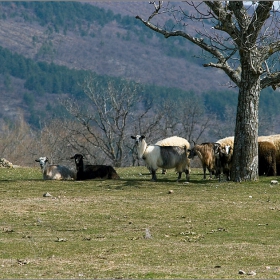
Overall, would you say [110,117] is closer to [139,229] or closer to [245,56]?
[245,56]

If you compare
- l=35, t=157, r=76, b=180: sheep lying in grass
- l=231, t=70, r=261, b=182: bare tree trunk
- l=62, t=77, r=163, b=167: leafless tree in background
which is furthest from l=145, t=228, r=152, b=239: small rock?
l=62, t=77, r=163, b=167: leafless tree in background

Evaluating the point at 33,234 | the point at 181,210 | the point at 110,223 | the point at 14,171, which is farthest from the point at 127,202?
the point at 14,171

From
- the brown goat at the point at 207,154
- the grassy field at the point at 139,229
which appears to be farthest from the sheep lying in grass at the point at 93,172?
the brown goat at the point at 207,154

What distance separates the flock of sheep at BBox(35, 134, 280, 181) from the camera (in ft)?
81.0

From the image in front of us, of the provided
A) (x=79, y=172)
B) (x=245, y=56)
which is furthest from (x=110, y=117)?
(x=245, y=56)

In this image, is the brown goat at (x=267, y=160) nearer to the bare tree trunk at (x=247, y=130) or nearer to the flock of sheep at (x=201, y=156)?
the flock of sheep at (x=201, y=156)

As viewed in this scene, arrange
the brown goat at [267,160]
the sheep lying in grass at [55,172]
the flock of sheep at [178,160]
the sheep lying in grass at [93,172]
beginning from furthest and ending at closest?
the brown goat at [267,160], the sheep lying in grass at [55,172], the sheep lying in grass at [93,172], the flock of sheep at [178,160]

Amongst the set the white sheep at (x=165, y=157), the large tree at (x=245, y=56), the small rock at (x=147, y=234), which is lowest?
the small rock at (x=147, y=234)

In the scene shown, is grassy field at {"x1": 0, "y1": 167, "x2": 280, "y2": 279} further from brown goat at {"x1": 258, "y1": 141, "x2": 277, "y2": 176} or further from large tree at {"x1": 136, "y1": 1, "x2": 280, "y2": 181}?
brown goat at {"x1": 258, "y1": 141, "x2": 277, "y2": 176}

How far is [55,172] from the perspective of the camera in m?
26.2

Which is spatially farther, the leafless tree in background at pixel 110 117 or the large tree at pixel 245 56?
the leafless tree in background at pixel 110 117

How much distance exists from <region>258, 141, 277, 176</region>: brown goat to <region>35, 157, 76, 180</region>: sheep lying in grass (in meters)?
6.47

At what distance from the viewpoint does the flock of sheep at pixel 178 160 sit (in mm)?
24703

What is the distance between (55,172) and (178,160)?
4319mm
